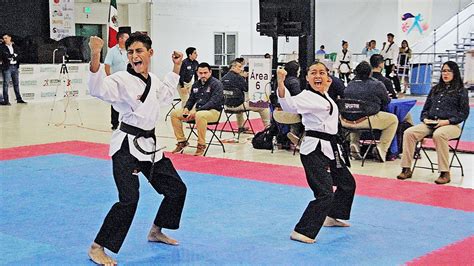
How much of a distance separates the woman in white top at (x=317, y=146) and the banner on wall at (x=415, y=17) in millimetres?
14933

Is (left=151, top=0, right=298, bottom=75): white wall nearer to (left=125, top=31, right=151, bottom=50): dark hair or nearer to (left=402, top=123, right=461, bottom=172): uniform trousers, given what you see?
(left=402, top=123, right=461, bottom=172): uniform trousers

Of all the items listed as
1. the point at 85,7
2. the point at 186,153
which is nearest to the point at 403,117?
the point at 186,153

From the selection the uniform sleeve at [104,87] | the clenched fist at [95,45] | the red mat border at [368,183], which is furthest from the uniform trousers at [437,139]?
the clenched fist at [95,45]

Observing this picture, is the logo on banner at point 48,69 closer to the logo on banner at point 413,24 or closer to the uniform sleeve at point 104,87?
the logo on banner at point 413,24

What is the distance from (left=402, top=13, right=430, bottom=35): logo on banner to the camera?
1902 cm

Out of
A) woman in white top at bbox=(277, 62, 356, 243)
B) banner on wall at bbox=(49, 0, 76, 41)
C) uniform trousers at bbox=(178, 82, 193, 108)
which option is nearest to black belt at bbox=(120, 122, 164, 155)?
woman in white top at bbox=(277, 62, 356, 243)

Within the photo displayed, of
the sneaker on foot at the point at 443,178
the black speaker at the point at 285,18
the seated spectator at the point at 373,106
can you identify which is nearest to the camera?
the sneaker on foot at the point at 443,178

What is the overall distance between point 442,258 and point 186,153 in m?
5.23

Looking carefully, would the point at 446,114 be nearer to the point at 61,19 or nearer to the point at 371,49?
the point at 371,49

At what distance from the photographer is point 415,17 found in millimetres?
19172

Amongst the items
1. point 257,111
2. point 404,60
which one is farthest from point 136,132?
point 404,60

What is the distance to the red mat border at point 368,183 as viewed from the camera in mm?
4582

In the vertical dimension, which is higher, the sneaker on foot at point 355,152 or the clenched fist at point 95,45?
the clenched fist at point 95,45

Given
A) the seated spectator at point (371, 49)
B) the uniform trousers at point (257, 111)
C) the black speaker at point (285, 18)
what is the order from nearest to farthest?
the black speaker at point (285, 18) → the uniform trousers at point (257, 111) → the seated spectator at point (371, 49)
